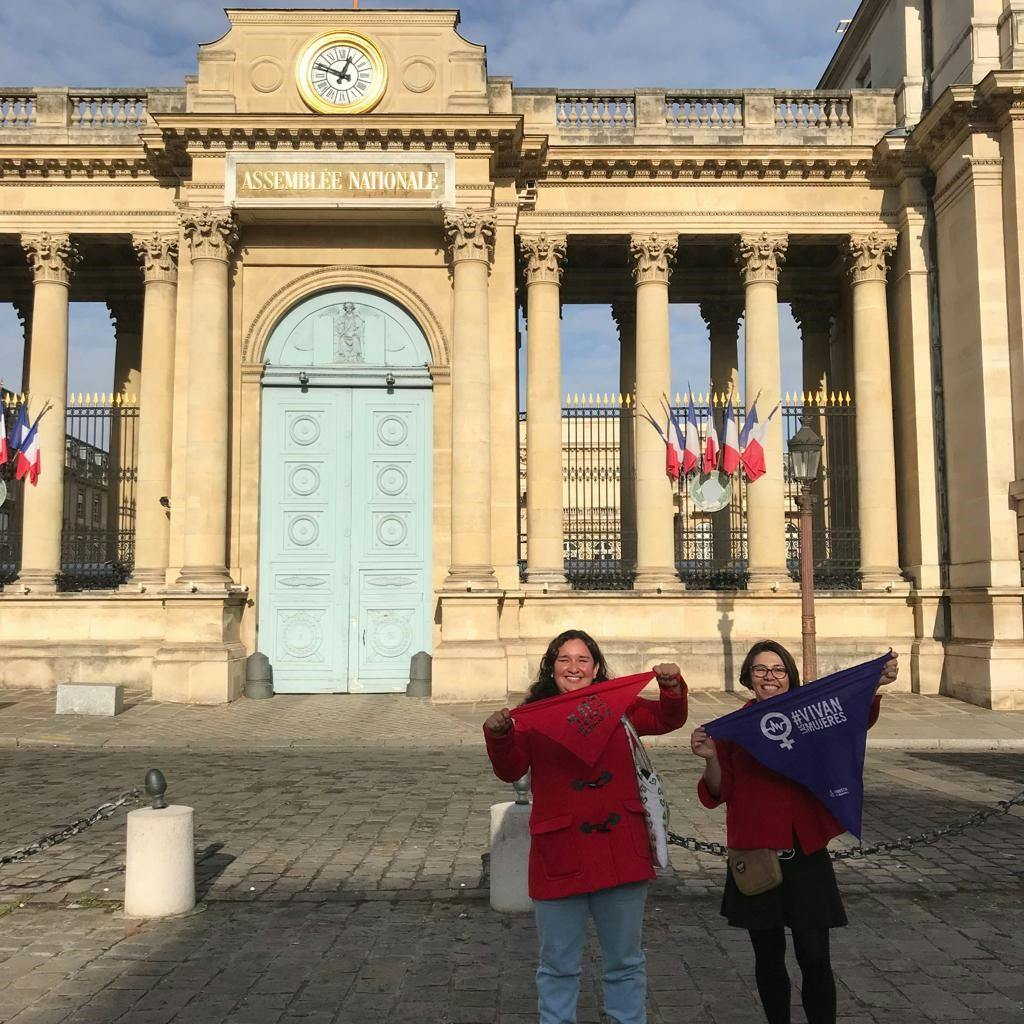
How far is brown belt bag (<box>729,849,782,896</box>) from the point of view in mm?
3869

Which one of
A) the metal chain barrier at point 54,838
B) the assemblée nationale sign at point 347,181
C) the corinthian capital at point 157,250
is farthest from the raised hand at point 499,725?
the corinthian capital at point 157,250

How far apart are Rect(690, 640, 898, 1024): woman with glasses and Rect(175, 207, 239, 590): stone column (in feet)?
49.4

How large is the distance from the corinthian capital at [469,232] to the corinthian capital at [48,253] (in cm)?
785

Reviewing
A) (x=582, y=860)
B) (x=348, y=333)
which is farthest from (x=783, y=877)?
(x=348, y=333)

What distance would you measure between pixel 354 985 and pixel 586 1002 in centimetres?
118

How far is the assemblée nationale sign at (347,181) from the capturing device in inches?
738

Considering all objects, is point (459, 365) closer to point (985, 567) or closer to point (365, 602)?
point (365, 602)

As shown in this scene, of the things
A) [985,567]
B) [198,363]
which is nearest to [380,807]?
[198,363]

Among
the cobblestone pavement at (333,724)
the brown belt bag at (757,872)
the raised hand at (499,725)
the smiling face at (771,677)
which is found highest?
the smiling face at (771,677)

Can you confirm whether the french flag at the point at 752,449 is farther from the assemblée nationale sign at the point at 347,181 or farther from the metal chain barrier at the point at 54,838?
the metal chain barrier at the point at 54,838

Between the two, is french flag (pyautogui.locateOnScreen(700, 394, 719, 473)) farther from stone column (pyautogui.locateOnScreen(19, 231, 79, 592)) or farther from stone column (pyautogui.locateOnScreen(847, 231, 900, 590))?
stone column (pyautogui.locateOnScreen(19, 231, 79, 592))

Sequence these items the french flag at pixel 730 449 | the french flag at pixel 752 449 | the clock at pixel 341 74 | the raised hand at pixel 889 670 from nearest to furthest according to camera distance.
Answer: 1. the raised hand at pixel 889 670
2. the clock at pixel 341 74
3. the french flag at pixel 752 449
4. the french flag at pixel 730 449

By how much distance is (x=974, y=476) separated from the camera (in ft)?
59.9

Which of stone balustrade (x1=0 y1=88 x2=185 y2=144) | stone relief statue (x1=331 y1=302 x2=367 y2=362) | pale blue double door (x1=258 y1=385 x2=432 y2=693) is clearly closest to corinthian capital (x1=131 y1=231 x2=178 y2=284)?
A: stone balustrade (x1=0 y1=88 x2=185 y2=144)
